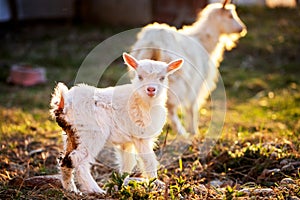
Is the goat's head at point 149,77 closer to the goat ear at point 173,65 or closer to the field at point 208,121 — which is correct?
the goat ear at point 173,65

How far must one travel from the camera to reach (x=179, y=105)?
7.71 meters

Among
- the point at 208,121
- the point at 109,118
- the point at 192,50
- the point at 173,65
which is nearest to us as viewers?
the point at 109,118

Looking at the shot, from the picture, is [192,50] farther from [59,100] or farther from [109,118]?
[59,100]

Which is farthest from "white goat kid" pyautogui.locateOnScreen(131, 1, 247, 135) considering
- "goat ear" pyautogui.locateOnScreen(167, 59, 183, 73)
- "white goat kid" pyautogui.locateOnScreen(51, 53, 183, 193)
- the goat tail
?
the goat tail

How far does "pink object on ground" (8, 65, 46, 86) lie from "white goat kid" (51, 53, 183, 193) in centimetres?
712

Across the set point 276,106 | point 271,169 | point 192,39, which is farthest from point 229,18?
point 271,169

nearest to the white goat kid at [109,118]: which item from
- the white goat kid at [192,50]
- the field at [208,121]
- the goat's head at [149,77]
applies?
the goat's head at [149,77]

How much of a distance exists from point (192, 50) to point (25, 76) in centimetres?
522

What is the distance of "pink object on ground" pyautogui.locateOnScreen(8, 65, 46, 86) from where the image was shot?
454 inches

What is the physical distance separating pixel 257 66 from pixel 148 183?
32.2 feet

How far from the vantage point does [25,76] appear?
11.6m

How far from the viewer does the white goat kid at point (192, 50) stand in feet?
22.4

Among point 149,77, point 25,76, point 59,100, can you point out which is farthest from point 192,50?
point 25,76

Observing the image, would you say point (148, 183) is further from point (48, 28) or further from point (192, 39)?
point (48, 28)
